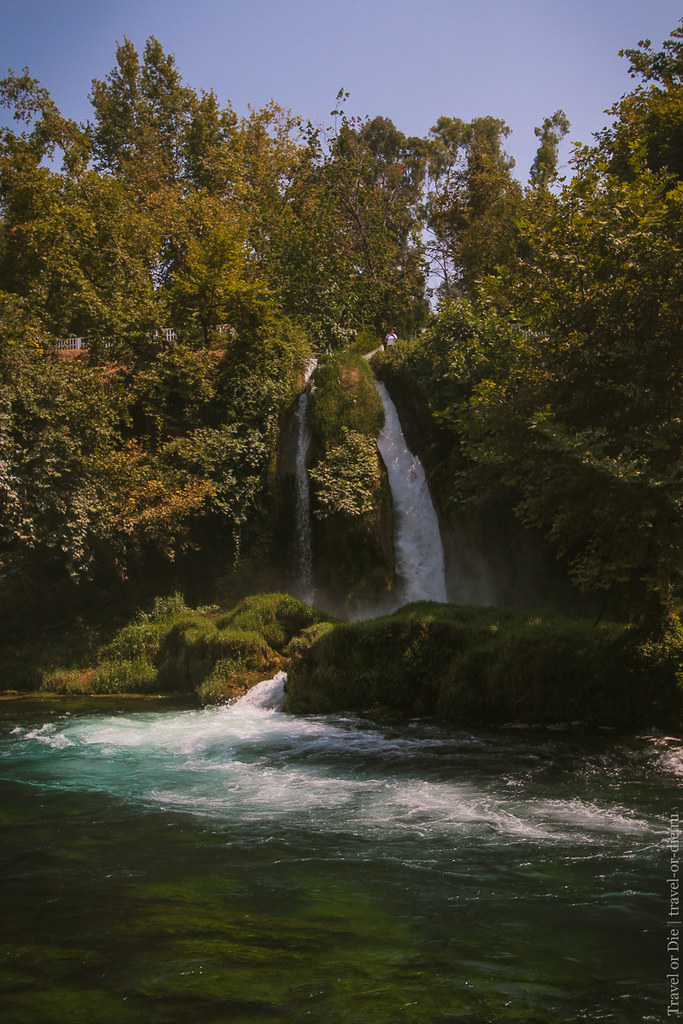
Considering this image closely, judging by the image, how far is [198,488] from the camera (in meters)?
21.1

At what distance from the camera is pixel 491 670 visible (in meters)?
12.3

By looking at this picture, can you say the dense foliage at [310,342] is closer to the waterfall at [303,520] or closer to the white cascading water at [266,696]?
the waterfall at [303,520]

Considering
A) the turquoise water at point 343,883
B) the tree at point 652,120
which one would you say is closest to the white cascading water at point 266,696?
the turquoise water at point 343,883

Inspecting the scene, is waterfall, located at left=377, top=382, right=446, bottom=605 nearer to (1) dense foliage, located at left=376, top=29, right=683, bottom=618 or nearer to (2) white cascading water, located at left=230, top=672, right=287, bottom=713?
(2) white cascading water, located at left=230, top=672, right=287, bottom=713

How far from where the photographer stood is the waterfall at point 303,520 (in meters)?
20.9

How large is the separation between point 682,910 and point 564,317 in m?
8.79

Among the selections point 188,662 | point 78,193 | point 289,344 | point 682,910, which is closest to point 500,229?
point 289,344

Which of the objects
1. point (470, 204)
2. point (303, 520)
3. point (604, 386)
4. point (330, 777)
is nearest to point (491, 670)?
point (330, 777)

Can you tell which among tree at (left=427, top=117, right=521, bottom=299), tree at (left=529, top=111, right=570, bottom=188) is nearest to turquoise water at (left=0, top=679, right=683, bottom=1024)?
tree at (left=427, top=117, right=521, bottom=299)

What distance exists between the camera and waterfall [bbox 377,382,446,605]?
19.7 metres

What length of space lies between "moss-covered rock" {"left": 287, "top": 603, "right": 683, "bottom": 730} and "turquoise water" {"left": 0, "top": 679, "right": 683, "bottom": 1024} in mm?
1021

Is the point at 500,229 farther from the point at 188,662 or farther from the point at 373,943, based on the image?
the point at 373,943

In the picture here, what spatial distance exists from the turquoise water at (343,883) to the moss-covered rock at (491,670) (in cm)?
102

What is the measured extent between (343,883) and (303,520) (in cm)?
1587
